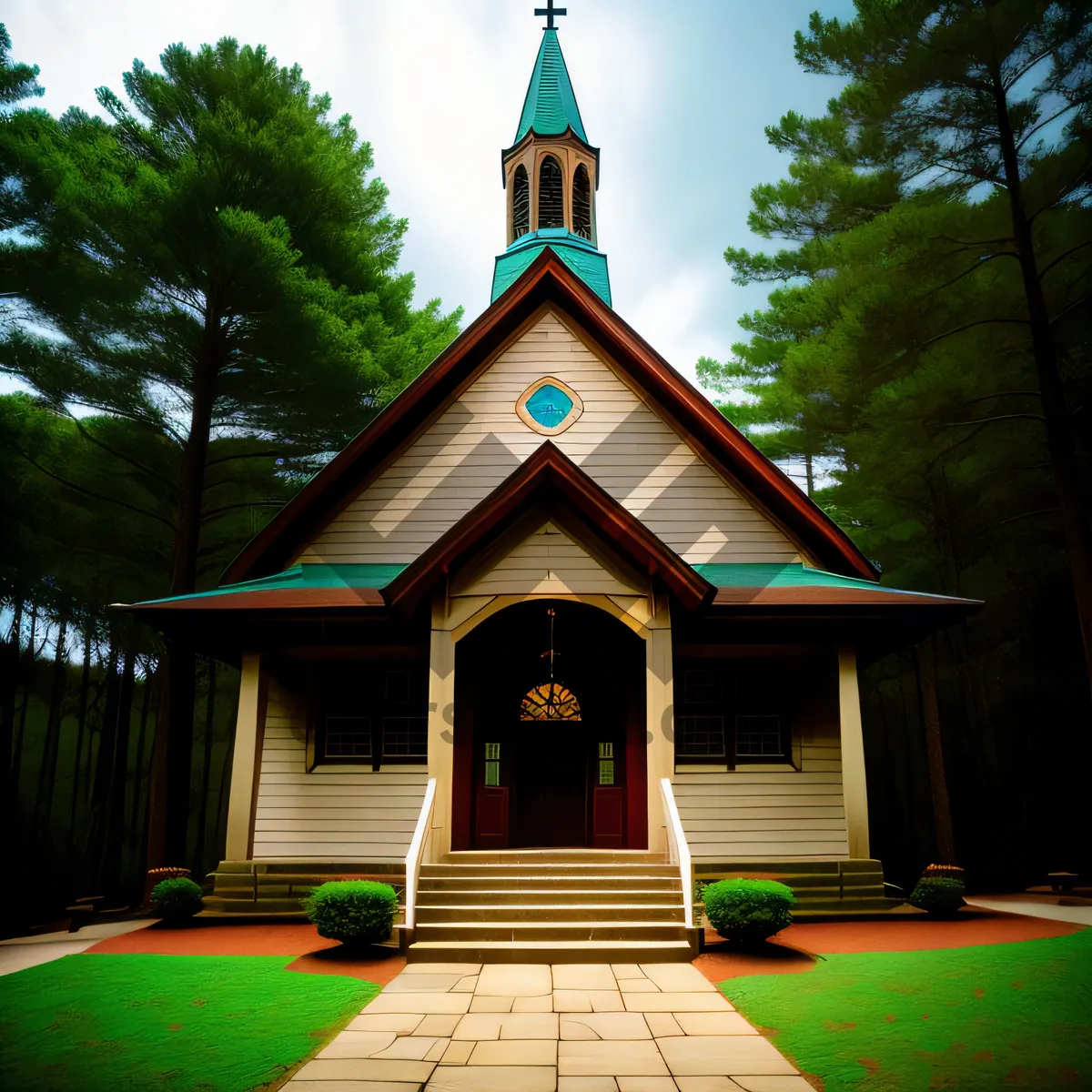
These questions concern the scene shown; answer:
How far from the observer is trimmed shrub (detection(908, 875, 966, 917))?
9.49 meters

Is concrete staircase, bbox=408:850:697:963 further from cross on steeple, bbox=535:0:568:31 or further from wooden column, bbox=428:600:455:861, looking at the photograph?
cross on steeple, bbox=535:0:568:31

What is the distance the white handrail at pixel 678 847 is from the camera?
7781 mm

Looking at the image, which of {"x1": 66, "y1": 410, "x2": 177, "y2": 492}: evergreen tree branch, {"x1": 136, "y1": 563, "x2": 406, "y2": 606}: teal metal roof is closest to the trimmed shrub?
{"x1": 136, "y1": 563, "x2": 406, "y2": 606}: teal metal roof

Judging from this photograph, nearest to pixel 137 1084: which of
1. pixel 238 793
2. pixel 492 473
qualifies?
pixel 238 793

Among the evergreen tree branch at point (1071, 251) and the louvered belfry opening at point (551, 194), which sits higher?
the louvered belfry opening at point (551, 194)

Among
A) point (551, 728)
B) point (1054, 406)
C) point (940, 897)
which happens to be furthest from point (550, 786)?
point (1054, 406)

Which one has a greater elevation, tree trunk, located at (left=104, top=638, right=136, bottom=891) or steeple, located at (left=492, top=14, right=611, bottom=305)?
steeple, located at (left=492, top=14, right=611, bottom=305)

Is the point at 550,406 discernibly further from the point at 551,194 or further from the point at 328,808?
the point at 328,808

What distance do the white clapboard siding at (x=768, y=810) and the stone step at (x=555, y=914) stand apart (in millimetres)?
2792

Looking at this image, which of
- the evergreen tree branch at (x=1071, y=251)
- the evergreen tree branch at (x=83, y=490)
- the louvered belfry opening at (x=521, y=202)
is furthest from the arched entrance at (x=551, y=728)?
the louvered belfry opening at (x=521, y=202)

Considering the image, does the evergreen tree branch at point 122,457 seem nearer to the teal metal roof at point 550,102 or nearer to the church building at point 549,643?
the church building at point 549,643

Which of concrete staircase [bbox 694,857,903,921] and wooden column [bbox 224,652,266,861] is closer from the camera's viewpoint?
concrete staircase [bbox 694,857,903,921]

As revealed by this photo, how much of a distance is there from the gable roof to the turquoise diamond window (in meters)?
0.97

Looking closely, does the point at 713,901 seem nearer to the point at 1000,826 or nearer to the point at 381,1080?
the point at 381,1080
